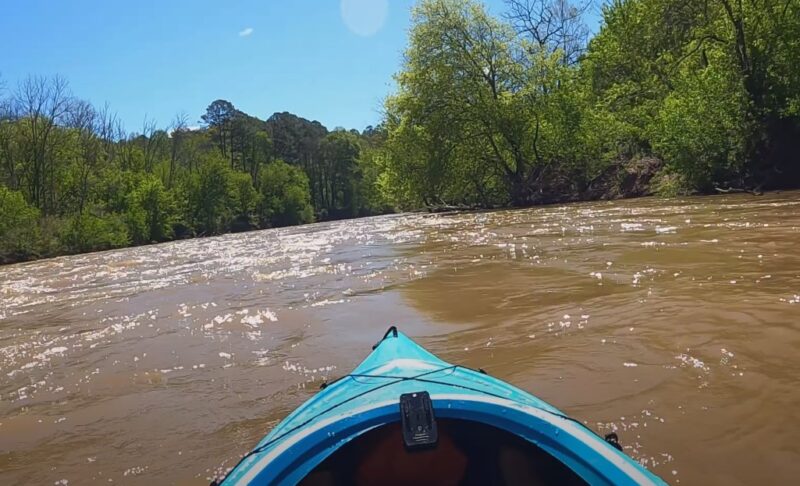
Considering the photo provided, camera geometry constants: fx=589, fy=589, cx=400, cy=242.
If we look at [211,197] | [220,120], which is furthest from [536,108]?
[220,120]

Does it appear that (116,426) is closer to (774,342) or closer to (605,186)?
(774,342)

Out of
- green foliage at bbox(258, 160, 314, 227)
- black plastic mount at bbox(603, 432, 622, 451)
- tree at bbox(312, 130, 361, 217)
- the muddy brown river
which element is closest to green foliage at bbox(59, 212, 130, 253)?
the muddy brown river

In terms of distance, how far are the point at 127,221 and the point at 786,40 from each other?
98.5 feet

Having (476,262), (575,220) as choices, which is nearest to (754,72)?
(575,220)

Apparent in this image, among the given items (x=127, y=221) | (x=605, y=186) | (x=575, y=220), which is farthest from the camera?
(x=127, y=221)

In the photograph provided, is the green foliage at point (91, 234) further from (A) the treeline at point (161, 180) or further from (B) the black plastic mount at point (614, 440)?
(B) the black plastic mount at point (614, 440)

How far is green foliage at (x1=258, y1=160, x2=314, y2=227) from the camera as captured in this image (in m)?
52.3

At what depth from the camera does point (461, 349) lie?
438 cm

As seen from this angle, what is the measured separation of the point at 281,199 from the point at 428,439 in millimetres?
53190

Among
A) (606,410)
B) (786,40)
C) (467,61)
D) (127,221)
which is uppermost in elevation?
(467,61)

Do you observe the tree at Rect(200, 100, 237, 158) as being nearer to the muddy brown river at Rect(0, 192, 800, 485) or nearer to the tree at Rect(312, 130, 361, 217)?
the tree at Rect(312, 130, 361, 217)

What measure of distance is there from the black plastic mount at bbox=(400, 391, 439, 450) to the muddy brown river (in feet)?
4.06

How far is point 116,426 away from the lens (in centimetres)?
361

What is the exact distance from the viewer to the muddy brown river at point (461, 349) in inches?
115
